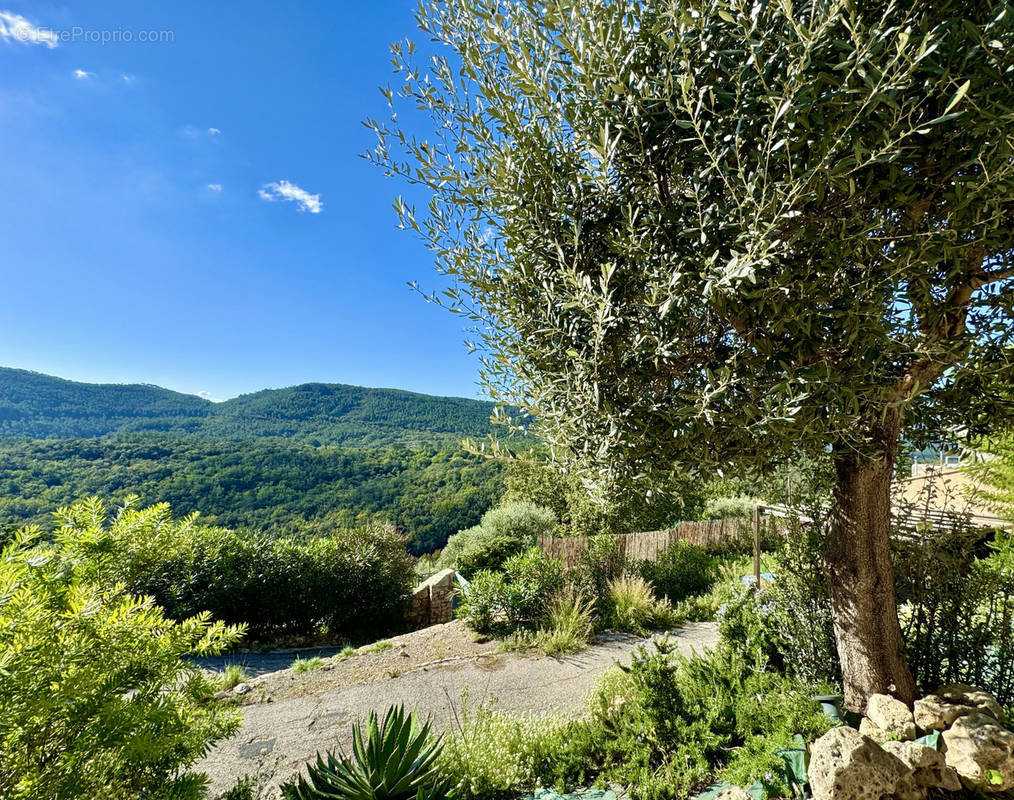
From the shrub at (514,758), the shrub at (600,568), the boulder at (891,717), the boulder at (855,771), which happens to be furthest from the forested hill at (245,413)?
the boulder at (855,771)

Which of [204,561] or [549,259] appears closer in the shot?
[549,259]

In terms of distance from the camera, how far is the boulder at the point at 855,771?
224 cm

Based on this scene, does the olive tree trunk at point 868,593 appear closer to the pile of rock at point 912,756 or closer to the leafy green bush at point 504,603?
the pile of rock at point 912,756

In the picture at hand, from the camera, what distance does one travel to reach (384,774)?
10.3 ft

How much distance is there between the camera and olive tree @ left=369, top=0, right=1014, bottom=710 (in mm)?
2131

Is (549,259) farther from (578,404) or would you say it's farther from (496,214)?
(578,404)

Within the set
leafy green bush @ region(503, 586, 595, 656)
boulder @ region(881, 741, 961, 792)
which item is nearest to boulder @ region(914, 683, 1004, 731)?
boulder @ region(881, 741, 961, 792)

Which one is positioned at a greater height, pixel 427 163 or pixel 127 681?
pixel 427 163

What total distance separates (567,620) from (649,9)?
8508 millimetres

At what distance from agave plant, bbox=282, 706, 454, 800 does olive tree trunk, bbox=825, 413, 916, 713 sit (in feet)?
10.7

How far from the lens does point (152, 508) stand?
10.6 ft

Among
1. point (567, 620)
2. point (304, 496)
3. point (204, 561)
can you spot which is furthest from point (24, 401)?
point (567, 620)

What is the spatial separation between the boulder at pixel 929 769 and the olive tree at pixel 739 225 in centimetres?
91

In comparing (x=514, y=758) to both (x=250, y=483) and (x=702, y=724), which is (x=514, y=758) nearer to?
(x=702, y=724)
